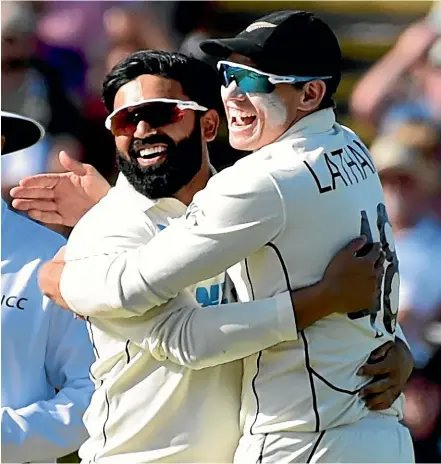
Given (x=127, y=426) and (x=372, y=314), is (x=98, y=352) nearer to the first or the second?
(x=127, y=426)

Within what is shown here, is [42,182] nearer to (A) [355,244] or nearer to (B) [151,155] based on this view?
(B) [151,155]

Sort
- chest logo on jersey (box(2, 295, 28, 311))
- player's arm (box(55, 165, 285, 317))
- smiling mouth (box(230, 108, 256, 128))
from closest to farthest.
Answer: player's arm (box(55, 165, 285, 317)) → smiling mouth (box(230, 108, 256, 128)) → chest logo on jersey (box(2, 295, 28, 311))

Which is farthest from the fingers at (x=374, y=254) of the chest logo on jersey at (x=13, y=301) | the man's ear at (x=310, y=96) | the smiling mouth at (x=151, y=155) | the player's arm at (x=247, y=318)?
the chest logo on jersey at (x=13, y=301)

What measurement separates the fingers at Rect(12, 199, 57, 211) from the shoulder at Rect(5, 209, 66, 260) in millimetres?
234

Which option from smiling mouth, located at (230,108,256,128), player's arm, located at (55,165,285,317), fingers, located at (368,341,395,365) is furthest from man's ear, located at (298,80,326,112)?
fingers, located at (368,341,395,365)

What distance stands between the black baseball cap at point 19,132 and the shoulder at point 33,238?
0.32 m

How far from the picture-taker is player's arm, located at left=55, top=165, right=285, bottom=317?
2.52 metres

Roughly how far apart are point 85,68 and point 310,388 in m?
3.44

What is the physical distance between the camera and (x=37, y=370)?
3504 mm

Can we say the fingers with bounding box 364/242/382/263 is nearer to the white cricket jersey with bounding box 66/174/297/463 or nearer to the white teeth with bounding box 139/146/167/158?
the white cricket jersey with bounding box 66/174/297/463

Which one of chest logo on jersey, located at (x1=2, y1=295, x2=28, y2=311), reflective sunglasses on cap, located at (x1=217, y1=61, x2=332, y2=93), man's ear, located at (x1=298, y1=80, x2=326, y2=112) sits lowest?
chest logo on jersey, located at (x1=2, y1=295, x2=28, y2=311)

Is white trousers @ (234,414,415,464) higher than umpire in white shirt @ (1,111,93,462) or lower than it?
higher

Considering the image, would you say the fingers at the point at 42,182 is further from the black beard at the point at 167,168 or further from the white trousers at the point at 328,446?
the white trousers at the point at 328,446

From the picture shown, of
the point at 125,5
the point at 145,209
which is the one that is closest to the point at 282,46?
the point at 145,209
